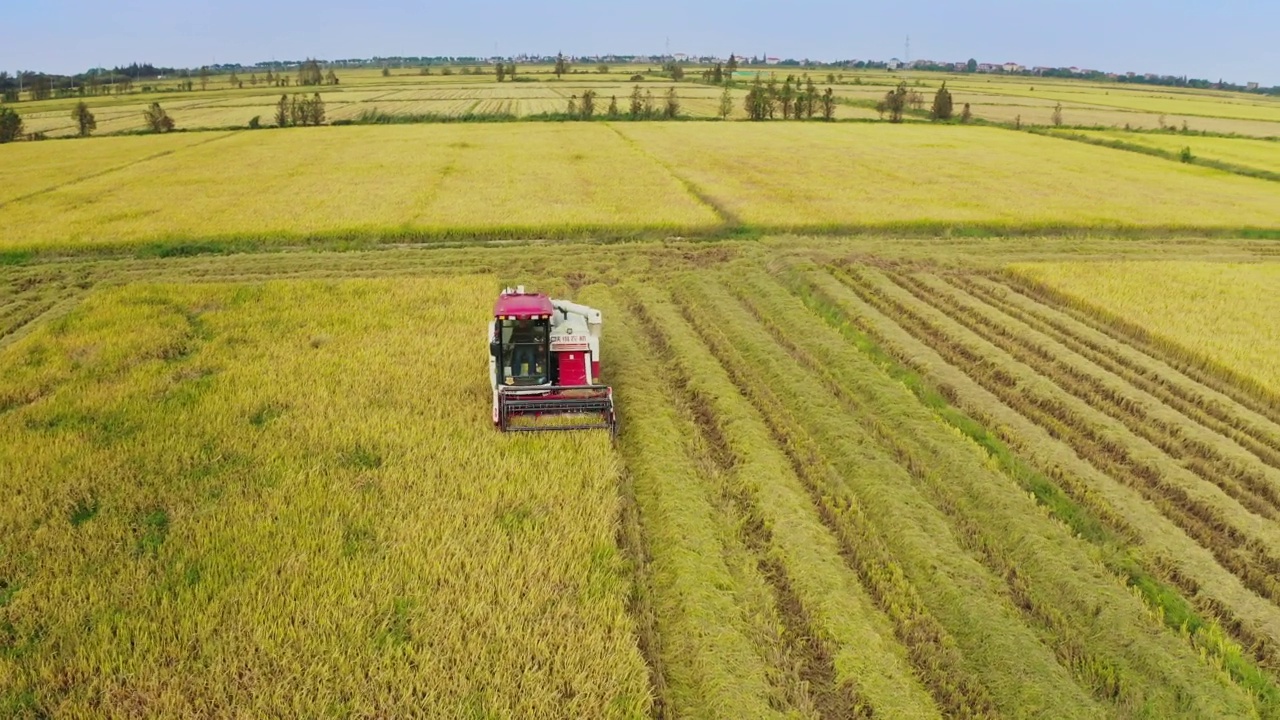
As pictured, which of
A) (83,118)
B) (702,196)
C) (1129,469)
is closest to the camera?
(1129,469)

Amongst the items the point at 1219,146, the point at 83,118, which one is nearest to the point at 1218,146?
the point at 1219,146

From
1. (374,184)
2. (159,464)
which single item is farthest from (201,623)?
(374,184)

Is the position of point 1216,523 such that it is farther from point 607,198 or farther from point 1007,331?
point 607,198

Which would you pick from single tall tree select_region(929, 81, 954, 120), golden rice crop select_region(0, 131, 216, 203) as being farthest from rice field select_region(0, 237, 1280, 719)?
single tall tree select_region(929, 81, 954, 120)

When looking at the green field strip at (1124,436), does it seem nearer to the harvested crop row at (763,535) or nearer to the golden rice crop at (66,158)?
the harvested crop row at (763,535)

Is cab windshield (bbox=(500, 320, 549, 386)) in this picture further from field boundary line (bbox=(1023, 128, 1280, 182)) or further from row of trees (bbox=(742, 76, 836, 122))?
row of trees (bbox=(742, 76, 836, 122))

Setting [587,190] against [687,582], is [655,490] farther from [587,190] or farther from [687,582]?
[587,190]

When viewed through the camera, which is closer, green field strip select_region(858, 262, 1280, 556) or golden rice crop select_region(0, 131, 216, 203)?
green field strip select_region(858, 262, 1280, 556)

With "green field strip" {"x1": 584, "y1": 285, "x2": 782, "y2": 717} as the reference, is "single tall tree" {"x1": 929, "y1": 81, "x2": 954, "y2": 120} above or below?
above
